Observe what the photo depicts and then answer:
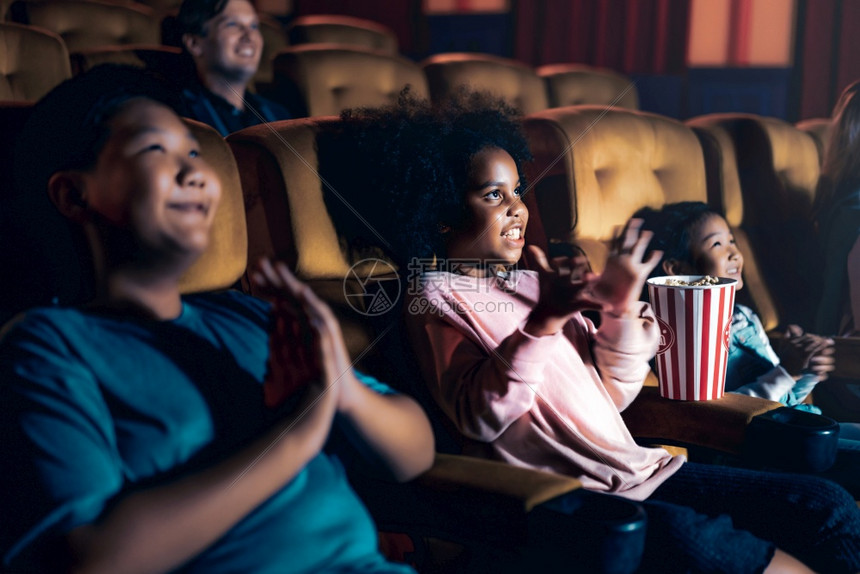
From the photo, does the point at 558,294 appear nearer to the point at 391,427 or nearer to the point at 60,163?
the point at 391,427

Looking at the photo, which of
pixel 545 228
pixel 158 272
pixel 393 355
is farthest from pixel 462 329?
pixel 545 228

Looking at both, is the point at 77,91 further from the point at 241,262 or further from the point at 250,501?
the point at 250,501

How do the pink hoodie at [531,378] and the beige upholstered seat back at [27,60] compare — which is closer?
the pink hoodie at [531,378]

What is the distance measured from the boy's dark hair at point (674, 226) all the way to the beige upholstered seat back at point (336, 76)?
87cm

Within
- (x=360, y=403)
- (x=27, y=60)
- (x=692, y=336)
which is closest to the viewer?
(x=360, y=403)

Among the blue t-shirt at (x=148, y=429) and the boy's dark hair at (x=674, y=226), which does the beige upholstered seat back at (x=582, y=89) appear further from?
the blue t-shirt at (x=148, y=429)

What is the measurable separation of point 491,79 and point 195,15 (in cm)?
155

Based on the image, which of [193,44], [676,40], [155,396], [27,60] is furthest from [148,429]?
[676,40]

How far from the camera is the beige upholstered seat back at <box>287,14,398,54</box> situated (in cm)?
324

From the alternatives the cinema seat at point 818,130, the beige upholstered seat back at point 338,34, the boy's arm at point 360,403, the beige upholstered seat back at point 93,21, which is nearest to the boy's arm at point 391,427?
the boy's arm at point 360,403

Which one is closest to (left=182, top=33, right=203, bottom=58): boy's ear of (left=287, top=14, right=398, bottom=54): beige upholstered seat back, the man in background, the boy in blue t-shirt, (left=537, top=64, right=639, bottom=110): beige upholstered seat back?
the man in background

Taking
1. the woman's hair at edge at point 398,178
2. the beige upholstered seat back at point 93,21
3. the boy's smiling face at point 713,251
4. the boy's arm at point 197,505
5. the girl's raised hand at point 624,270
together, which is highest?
the beige upholstered seat back at point 93,21

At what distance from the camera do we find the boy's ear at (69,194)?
0.63 metres

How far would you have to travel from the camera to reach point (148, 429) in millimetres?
627
